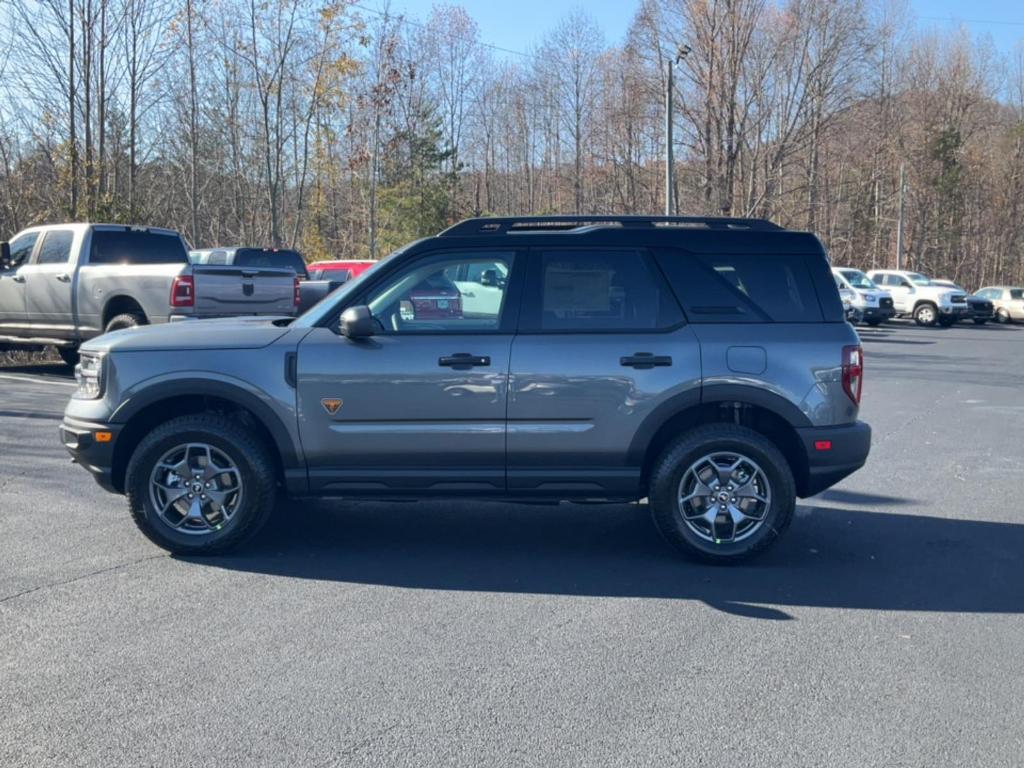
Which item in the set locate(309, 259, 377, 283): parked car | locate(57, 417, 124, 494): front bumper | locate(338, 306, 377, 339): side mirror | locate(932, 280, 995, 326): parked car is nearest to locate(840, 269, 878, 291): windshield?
locate(932, 280, 995, 326): parked car

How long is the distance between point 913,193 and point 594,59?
2168cm

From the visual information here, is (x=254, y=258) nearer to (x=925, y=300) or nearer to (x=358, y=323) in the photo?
(x=358, y=323)

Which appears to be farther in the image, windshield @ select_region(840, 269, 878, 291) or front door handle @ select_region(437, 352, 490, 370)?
windshield @ select_region(840, 269, 878, 291)

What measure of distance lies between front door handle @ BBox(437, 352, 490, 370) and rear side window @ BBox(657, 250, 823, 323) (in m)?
1.22

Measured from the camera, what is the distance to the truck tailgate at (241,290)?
12.7 meters

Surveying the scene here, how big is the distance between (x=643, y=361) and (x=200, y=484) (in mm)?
2705

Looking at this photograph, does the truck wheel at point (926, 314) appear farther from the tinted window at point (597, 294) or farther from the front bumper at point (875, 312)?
the tinted window at point (597, 294)

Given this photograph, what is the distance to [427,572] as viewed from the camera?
225 inches

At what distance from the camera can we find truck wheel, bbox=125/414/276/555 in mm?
5828

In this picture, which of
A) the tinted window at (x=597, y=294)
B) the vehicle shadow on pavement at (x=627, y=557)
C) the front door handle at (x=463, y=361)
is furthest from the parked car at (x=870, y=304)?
the front door handle at (x=463, y=361)

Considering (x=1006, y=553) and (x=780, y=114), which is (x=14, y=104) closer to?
(x=1006, y=553)

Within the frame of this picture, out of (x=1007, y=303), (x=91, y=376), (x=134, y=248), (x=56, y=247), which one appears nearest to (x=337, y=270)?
(x=134, y=248)

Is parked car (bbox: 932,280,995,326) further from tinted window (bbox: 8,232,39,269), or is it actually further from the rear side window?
the rear side window

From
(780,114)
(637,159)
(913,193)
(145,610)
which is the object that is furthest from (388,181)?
(145,610)
